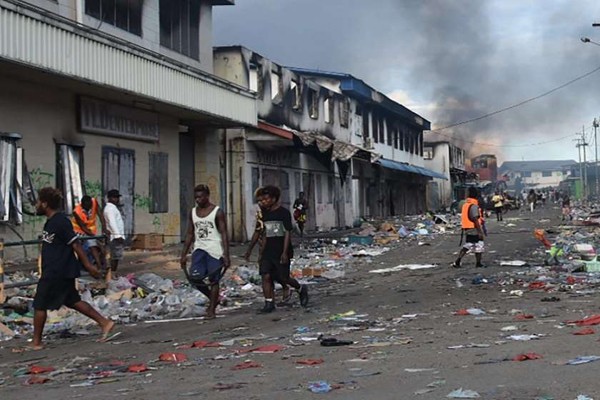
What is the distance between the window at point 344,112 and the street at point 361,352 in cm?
2500

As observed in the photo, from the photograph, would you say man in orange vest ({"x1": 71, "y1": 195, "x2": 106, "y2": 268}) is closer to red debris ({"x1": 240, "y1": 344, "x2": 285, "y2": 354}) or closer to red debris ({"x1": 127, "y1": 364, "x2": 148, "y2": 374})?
red debris ({"x1": 240, "y1": 344, "x2": 285, "y2": 354})

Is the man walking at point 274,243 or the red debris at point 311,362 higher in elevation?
the man walking at point 274,243

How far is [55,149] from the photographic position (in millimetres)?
16047

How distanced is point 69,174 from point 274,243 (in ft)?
24.3

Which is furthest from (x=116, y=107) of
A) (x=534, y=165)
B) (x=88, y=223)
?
(x=534, y=165)

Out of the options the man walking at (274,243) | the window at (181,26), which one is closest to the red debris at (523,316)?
the man walking at (274,243)

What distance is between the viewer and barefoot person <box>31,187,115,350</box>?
796 cm

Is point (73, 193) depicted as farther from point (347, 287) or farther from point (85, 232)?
point (347, 287)

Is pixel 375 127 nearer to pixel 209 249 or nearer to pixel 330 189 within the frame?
pixel 330 189

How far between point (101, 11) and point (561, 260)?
11.0 m

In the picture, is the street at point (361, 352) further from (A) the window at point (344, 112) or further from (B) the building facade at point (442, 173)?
(B) the building facade at point (442, 173)

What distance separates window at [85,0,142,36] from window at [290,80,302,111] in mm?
10835

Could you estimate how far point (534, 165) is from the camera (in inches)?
6299

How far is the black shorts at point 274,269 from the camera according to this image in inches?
411
